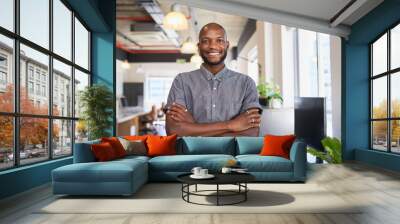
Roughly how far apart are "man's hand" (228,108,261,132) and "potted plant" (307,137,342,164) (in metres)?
2.18

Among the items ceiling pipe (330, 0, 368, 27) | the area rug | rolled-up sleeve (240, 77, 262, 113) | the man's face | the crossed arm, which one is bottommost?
the area rug

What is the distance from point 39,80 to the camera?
5.83 meters

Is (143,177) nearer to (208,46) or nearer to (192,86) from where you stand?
(192,86)

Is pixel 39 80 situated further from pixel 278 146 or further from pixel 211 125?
pixel 278 146

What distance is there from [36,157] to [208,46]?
113 inches

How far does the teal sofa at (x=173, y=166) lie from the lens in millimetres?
4578

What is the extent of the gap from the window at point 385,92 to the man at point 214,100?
2500 millimetres

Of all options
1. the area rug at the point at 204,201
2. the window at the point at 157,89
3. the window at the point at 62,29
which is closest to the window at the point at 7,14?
the window at the point at 62,29

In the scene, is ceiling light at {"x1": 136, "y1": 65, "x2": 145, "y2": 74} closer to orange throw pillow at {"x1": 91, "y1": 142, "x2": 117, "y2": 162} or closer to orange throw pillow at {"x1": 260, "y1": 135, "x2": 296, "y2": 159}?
orange throw pillow at {"x1": 260, "y1": 135, "x2": 296, "y2": 159}

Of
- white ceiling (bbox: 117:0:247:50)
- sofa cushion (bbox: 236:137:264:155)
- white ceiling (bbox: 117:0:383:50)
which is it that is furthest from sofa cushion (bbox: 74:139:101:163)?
white ceiling (bbox: 117:0:247:50)

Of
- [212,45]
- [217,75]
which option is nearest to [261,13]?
[212,45]

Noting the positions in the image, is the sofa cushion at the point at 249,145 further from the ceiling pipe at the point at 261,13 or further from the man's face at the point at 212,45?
the ceiling pipe at the point at 261,13

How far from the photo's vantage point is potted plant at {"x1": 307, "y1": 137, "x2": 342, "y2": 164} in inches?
314

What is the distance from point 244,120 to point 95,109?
2724 millimetres
